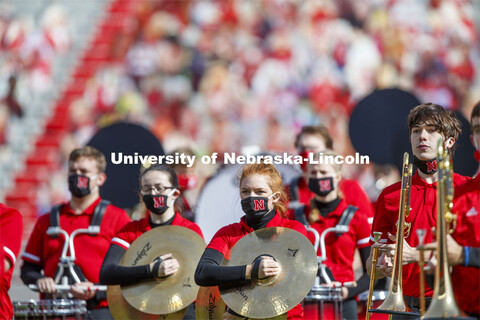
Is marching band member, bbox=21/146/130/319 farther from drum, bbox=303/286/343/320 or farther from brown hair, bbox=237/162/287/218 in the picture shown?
brown hair, bbox=237/162/287/218

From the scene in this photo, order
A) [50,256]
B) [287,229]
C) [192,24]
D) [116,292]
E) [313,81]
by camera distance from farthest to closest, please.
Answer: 1. [192,24]
2. [313,81]
3. [50,256]
4. [116,292]
5. [287,229]

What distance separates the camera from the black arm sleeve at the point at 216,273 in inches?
198

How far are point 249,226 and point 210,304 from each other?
0.54m

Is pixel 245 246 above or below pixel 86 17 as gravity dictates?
below

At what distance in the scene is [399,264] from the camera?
4.87 m

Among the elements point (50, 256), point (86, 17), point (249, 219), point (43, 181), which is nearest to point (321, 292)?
point (249, 219)

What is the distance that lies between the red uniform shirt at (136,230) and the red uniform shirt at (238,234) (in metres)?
0.94

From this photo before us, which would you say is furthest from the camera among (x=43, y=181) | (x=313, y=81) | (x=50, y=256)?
(x=313, y=81)

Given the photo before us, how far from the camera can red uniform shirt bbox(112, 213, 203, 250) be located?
20.9ft

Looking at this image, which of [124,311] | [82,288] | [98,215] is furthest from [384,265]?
[98,215]

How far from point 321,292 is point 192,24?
13.4 m

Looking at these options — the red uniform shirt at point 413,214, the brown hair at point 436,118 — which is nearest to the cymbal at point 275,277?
the red uniform shirt at point 413,214

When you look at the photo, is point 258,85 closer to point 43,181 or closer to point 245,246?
point 43,181

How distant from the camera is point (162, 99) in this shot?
18.2 m
